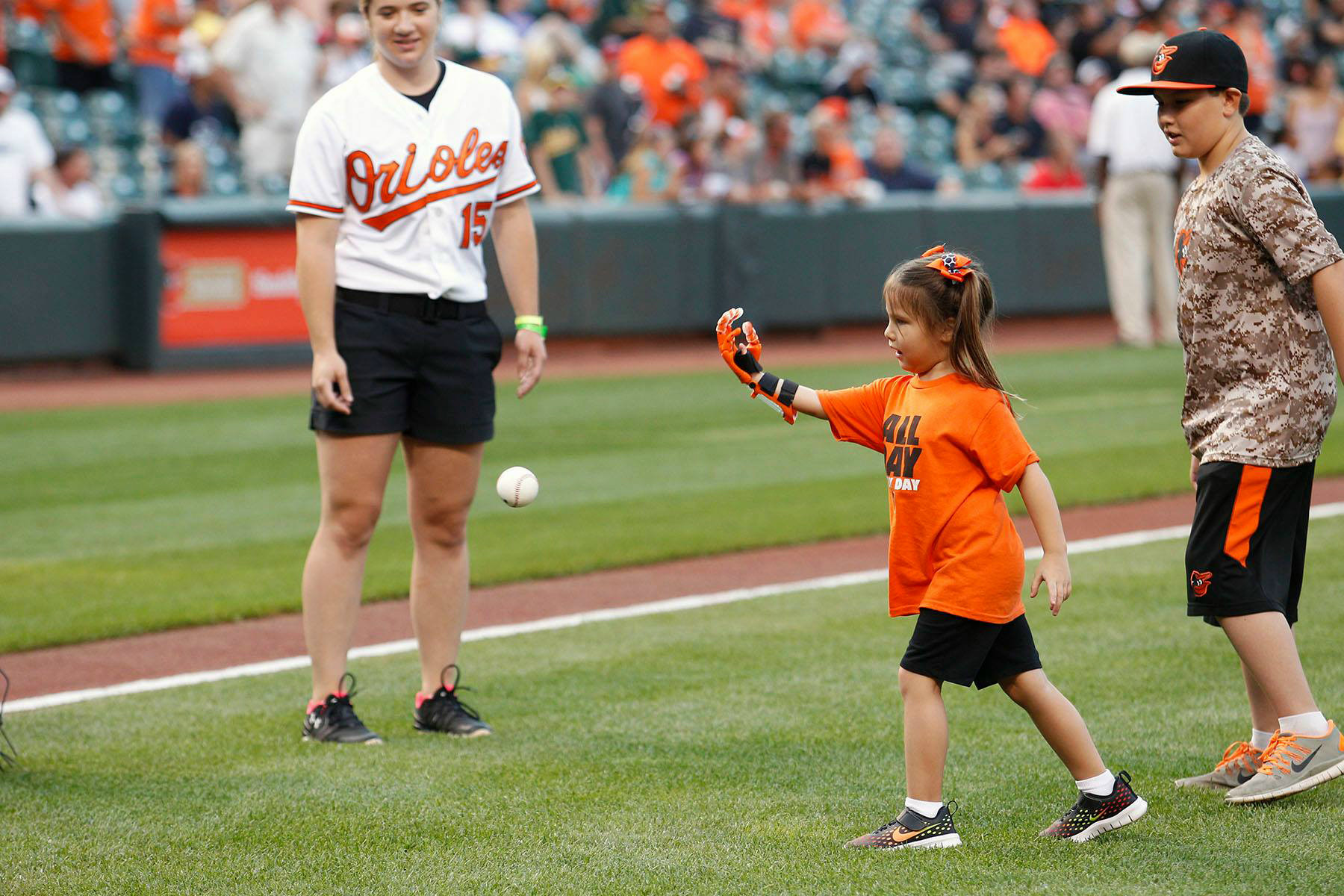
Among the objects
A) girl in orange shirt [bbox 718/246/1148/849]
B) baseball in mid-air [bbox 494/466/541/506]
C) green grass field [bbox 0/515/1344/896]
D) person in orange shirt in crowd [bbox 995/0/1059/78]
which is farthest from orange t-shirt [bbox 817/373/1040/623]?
person in orange shirt in crowd [bbox 995/0/1059/78]

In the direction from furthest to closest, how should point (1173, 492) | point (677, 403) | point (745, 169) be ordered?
point (745, 169)
point (677, 403)
point (1173, 492)

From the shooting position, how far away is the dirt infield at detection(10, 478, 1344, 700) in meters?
5.93

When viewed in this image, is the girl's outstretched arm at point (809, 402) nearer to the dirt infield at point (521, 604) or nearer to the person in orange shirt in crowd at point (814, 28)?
the dirt infield at point (521, 604)

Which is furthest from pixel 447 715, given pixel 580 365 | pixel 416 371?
pixel 580 365

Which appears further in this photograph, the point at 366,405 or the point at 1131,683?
the point at 1131,683

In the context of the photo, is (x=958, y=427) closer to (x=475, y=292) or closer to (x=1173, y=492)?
(x=475, y=292)

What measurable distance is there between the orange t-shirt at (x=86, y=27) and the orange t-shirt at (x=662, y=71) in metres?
5.99

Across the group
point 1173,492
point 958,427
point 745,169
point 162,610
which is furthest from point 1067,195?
point 958,427

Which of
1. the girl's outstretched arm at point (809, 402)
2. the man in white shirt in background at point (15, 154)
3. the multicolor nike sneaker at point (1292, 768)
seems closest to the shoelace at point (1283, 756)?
the multicolor nike sneaker at point (1292, 768)

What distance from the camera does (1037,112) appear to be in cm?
2236

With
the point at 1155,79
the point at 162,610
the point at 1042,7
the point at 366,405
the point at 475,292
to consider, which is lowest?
the point at 162,610

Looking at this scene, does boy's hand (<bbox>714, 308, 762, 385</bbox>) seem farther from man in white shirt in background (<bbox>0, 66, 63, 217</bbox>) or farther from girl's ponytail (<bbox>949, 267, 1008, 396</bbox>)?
man in white shirt in background (<bbox>0, 66, 63, 217</bbox>)

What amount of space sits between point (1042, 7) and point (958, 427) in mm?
24907

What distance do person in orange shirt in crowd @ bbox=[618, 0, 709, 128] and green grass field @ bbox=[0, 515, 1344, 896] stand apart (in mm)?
14054
